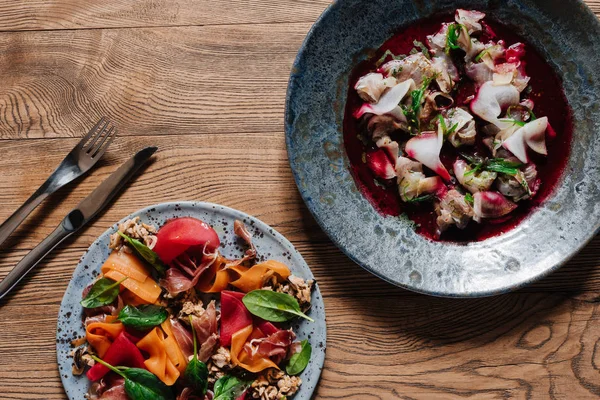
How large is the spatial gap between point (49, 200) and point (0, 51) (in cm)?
45

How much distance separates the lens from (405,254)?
1537mm

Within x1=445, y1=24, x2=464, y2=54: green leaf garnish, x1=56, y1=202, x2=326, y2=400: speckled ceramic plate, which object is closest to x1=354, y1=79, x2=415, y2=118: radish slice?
x1=445, y1=24, x2=464, y2=54: green leaf garnish

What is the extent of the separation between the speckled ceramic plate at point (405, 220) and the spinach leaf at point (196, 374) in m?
0.45

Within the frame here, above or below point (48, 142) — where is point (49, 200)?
below

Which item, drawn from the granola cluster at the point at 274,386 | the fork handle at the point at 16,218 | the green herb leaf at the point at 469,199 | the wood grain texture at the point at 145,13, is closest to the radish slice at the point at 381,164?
Answer: the green herb leaf at the point at 469,199

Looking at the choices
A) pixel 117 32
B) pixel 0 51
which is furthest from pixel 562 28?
pixel 0 51

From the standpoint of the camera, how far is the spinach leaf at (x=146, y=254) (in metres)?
1.50

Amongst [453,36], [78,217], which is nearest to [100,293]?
[78,217]

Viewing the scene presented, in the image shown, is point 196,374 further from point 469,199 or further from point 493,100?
point 493,100

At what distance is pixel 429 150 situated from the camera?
5.03 feet

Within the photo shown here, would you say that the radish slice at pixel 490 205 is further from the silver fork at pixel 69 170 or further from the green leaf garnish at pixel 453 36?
the silver fork at pixel 69 170

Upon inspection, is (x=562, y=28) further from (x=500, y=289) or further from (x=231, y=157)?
(x=231, y=157)

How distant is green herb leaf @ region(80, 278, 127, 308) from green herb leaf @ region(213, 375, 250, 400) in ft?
1.15

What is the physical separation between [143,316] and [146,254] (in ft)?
0.51
